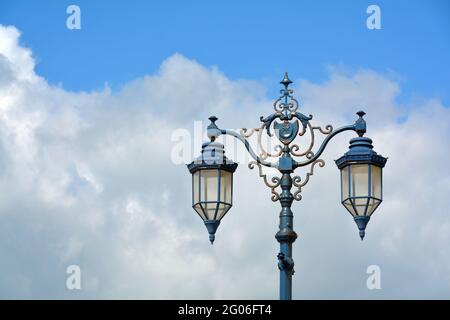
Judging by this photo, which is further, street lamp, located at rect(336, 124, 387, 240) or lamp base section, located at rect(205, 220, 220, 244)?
lamp base section, located at rect(205, 220, 220, 244)

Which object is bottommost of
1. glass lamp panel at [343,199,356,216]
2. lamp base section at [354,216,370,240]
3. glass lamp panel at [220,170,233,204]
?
lamp base section at [354,216,370,240]

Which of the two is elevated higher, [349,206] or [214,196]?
[214,196]

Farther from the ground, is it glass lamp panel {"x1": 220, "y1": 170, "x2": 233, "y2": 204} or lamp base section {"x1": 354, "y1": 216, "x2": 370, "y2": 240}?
glass lamp panel {"x1": 220, "y1": 170, "x2": 233, "y2": 204}

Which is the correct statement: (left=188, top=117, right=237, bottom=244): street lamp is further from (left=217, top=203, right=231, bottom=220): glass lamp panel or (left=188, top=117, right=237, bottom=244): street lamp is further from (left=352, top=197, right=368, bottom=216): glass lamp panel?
(left=352, top=197, right=368, bottom=216): glass lamp panel

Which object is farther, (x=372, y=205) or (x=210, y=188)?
(x=210, y=188)

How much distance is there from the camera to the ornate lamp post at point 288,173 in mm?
198375

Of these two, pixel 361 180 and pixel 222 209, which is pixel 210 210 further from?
pixel 361 180

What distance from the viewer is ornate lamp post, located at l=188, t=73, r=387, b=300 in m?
198

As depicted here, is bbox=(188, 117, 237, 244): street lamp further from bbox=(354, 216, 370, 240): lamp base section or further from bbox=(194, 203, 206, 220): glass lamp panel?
bbox=(354, 216, 370, 240): lamp base section

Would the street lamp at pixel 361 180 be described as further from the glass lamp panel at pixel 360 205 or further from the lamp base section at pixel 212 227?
the lamp base section at pixel 212 227

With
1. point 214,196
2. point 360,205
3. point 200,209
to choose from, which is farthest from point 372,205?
point 200,209

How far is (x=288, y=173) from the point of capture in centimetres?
19875
